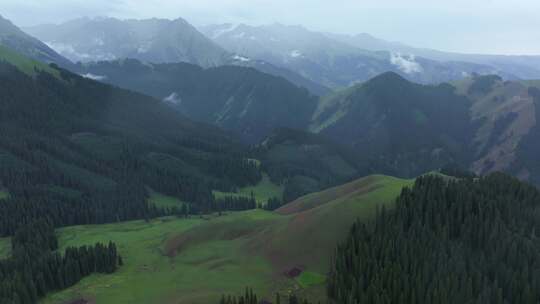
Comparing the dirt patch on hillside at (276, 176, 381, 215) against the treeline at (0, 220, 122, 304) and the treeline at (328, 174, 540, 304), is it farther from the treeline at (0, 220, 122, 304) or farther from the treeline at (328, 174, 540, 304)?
the treeline at (0, 220, 122, 304)

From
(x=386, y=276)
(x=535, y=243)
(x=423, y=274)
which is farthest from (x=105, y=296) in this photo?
(x=535, y=243)

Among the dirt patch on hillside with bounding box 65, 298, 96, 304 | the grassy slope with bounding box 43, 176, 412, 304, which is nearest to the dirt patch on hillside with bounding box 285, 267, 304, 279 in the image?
the grassy slope with bounding box 43, 176, 412, 304

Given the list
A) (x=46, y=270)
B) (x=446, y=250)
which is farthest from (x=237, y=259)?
(x=46, y=270)

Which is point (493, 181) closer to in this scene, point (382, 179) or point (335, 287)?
point (382, 179)

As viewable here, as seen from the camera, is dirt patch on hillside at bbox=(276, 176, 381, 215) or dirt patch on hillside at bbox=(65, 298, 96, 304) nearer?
dirt patch on hillside at bbox=(65, 298, 96, 304)

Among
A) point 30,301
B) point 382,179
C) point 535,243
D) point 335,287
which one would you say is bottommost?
point 30,301

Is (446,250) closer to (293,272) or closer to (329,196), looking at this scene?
(293,272)
